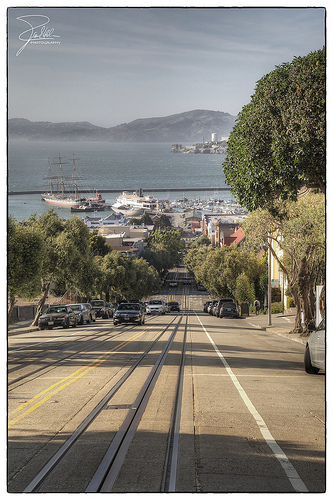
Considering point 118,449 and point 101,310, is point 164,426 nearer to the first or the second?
point 118,449

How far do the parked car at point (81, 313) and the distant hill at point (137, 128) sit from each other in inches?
1030

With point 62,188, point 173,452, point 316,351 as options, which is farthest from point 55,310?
point 173,452

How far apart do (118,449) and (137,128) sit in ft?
23.2

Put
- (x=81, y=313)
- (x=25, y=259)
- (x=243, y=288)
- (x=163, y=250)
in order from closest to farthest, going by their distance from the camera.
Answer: (x=25, y=259) < (x=81, y=313) < (x=243, y=288) < (x=163, y=250)

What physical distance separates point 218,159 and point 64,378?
31.2ft

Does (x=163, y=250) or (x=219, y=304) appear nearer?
(x=219, y=304)

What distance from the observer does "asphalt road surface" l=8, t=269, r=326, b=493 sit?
6035 millimetres

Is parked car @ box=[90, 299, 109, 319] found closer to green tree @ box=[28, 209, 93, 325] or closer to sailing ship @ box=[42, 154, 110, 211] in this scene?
green tree @ box=[28, 209, 93, 325]

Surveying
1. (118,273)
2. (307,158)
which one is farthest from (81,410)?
(118,273)

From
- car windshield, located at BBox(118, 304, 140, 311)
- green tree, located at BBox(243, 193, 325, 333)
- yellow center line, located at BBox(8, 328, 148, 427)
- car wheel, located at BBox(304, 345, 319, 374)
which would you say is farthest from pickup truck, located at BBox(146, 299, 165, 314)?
car wheel, located at BBox(304, 345, 319, 374)

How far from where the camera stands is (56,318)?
34594 millimetres

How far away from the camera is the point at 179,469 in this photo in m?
6.37

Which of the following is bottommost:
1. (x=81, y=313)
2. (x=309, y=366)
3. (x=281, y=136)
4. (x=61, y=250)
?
(x=81, y=313)

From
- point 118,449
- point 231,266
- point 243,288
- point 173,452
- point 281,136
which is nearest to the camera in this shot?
point 173,452
